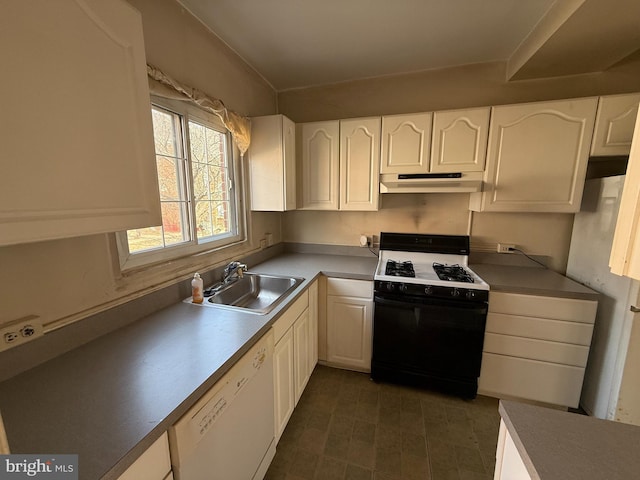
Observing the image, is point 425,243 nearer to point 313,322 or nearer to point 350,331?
point 350,331

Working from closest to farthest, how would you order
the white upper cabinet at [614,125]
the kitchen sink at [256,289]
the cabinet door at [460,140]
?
1. the white upper cabinet at [614,125]
2. the kitchen sink at [256,289]
3. the cabinet door at [460,140]

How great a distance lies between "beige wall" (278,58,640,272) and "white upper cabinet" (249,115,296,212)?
1.83 feet

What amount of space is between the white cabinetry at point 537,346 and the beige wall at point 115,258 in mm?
1923

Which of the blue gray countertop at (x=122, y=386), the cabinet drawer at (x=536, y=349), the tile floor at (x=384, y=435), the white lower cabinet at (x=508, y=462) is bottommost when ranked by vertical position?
the tile floor at (x=384, y=435)

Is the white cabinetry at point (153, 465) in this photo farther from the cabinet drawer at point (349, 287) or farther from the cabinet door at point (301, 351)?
the cabinet drawer at point (349, 287)

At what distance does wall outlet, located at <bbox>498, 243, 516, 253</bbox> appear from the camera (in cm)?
211

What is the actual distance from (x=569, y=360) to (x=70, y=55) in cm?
272

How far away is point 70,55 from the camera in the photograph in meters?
0.64

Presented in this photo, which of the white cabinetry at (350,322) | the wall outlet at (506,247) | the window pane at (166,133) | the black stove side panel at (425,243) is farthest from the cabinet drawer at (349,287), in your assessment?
the window pane at (166,133)

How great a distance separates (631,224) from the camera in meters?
0.45

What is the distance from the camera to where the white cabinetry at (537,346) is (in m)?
1.61

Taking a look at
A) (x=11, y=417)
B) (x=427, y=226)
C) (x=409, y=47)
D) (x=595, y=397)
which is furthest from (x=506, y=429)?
(x=409, y=47)

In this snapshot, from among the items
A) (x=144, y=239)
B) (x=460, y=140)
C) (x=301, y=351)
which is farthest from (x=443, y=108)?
(x=144, y=239)

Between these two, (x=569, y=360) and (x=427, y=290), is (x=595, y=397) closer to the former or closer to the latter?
(x=569, y=360)
